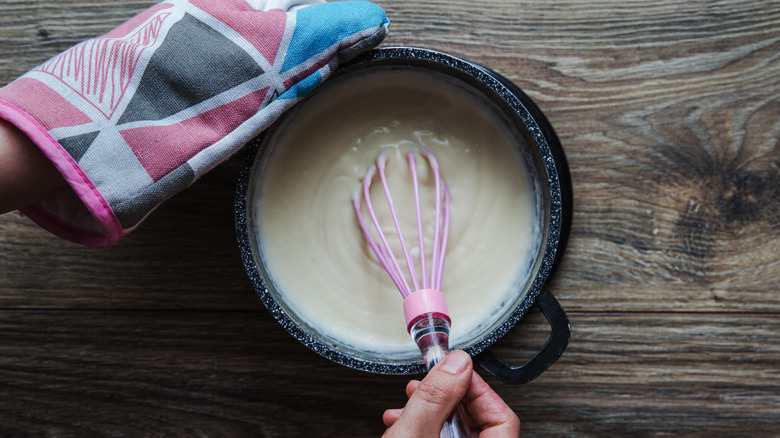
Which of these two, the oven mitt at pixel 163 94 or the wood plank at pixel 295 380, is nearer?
the oven mitt at pixel 163 94

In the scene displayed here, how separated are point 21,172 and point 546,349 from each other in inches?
19.8

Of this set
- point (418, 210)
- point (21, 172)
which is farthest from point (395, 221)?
point (21, 172)

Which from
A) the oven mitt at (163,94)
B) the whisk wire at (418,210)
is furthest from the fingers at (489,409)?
the oven mitt at (163,94)

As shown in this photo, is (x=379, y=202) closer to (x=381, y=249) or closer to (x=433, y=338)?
(x=381, y=249)

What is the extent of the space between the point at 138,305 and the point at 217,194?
161mm

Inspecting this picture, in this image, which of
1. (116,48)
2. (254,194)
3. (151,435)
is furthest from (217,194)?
(151,435)

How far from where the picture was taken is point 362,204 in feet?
2.00

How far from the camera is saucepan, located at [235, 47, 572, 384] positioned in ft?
1.73

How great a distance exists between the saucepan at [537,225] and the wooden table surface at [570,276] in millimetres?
76

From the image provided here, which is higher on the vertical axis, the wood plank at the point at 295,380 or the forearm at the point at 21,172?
the forearm at the point at 21,172

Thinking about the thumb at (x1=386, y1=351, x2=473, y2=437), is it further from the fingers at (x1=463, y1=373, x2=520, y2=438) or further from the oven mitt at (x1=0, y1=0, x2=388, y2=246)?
the oven mitt at (x1=0, y1=0, x2=388, y2=246)

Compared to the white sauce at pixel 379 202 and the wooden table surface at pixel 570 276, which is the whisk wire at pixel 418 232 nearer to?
the white sauce at pixel 379 202

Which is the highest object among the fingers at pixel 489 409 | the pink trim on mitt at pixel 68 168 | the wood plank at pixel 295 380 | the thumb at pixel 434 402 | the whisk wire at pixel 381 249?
the pink trim on mitt at pixel 68 168

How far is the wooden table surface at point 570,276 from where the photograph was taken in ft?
2.09
